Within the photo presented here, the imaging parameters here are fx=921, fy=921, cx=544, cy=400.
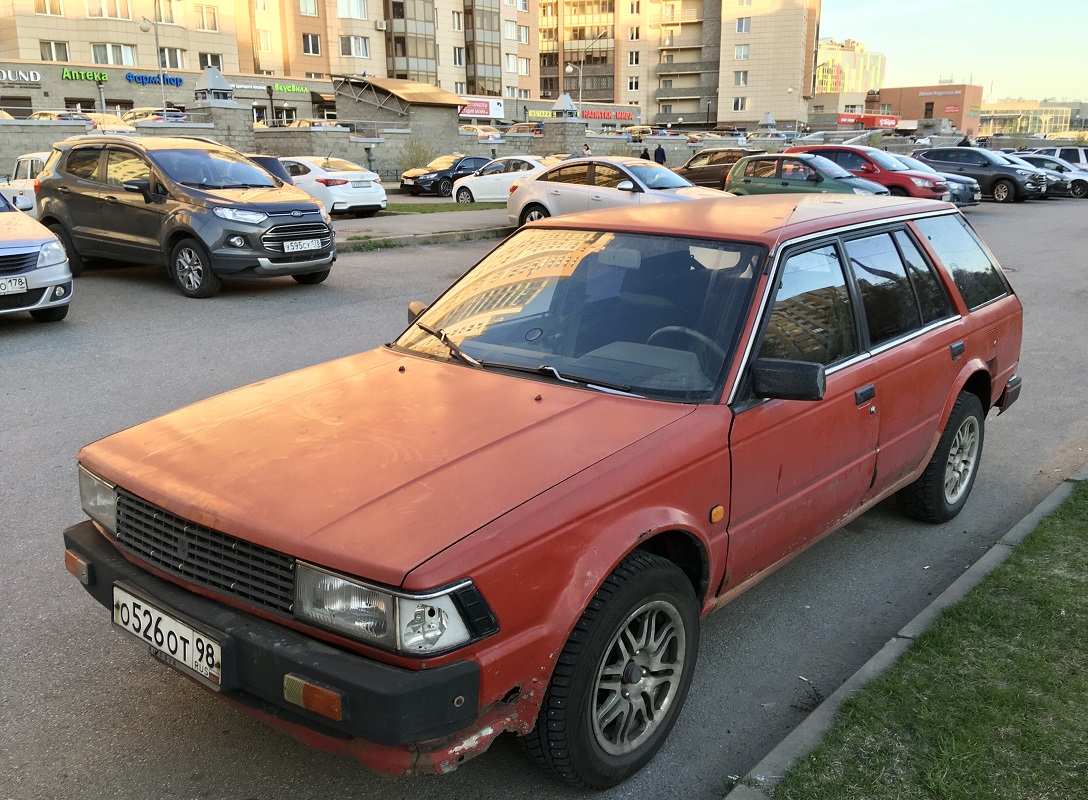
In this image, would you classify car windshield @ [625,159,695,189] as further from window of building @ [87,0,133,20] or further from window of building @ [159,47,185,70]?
window of building @ [87,0,133,20]

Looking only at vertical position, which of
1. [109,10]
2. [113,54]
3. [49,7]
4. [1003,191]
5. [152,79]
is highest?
[109,10]

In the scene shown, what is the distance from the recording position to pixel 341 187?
22.5m

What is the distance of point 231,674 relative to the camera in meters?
2.48

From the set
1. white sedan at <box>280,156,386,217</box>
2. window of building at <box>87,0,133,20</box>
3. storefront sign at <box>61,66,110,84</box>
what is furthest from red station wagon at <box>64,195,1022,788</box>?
window of building at <box>87,0,133,20</box>

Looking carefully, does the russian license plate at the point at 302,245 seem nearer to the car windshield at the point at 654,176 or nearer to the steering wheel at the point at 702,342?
the car windshield at the point at 654,176

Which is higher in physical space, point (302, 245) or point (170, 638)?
point (302, 245)

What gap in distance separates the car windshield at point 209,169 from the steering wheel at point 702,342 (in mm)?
9586

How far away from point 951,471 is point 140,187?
10082 millimetres

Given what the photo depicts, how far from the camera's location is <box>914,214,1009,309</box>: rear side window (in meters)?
4.71

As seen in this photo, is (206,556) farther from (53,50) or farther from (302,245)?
(53,50)

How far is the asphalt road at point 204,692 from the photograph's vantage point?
2.93 m

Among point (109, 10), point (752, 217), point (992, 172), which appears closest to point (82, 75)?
point (109, 10)

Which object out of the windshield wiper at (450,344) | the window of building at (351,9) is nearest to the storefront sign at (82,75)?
the window of building at (351,9)

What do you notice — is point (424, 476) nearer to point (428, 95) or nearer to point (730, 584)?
point (730, 584)
